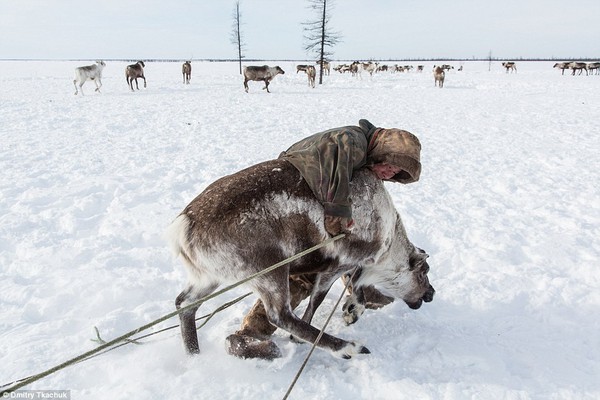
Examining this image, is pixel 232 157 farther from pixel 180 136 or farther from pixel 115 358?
pixel 115 358

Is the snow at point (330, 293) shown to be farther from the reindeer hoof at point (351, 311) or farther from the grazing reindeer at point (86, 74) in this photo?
the grazing reindeer at point (86, 74)

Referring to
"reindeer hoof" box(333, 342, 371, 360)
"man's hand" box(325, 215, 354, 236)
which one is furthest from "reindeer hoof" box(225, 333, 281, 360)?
"man's hand" box(325, 215, 354, 236)

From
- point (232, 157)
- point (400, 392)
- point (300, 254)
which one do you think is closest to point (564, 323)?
point (400, 392)

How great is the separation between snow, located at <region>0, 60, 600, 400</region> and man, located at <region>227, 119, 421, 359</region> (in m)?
0.16

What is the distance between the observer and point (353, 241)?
9.51 feet

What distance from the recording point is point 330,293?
3.65 metres

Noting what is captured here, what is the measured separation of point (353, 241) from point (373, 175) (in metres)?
0.52

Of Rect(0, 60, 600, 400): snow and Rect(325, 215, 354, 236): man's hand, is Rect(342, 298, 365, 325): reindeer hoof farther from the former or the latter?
Rect(325, 215, 354, 236): man's hand

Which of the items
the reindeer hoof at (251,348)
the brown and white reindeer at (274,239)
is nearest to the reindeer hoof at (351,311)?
the brown and white reindeer at (274,239)

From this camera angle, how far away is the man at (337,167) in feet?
8.69

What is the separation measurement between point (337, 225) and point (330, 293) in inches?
44.5

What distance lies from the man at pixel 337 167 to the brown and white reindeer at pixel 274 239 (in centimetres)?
9

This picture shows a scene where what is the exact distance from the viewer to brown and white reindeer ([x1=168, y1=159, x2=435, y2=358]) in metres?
2.53

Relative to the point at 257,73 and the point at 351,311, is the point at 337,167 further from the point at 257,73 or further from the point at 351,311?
the point at 257,73
